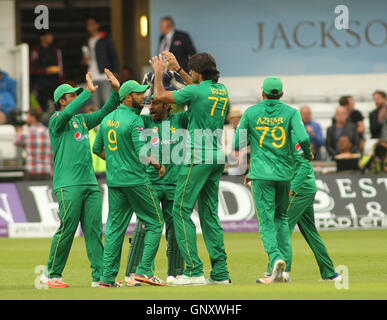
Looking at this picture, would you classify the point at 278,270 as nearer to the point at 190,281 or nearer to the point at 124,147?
the point at 190,281

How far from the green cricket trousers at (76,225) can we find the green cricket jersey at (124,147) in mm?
412

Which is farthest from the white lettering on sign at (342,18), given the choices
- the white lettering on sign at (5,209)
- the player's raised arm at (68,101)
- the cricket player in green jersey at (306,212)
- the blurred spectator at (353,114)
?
the player's raised arm at (68,101)

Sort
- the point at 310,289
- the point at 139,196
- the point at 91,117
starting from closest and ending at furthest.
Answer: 1. the point at 310,289
2. the point at 139,196
3. the point at 91,117

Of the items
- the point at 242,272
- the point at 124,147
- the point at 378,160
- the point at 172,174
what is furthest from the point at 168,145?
the point at 378,160

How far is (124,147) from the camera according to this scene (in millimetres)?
10547

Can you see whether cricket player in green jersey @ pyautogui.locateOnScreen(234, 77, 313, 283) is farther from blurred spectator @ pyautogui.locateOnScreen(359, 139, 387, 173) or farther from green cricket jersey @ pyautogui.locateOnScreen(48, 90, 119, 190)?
blurred spectator @ pyautogui.locateOnScreen(359, 139, 387, 173)

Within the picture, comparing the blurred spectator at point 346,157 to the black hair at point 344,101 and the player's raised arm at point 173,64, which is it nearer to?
the black hair at point 344,101

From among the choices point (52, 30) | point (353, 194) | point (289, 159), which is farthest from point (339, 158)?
point (52, 30)

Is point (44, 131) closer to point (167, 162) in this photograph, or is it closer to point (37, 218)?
point (37, 218)

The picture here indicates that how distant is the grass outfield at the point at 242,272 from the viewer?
9133 millimetres

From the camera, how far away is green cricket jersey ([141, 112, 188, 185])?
10844 millimetres

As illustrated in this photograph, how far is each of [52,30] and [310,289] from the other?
65.4 feet

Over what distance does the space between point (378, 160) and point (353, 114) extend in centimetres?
312

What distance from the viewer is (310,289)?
9484 millimetres
